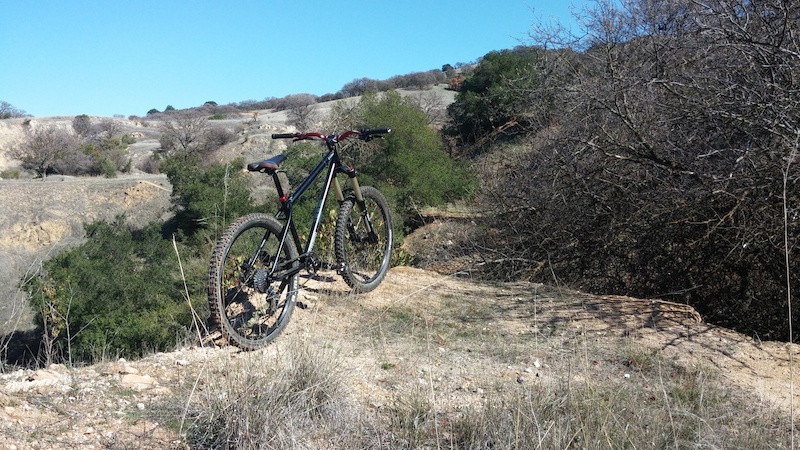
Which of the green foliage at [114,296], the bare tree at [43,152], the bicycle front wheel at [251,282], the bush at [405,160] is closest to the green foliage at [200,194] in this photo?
the green foliage at [114,296]

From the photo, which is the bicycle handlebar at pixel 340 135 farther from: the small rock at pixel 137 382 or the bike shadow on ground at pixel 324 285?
the small rock at pixel 137 382

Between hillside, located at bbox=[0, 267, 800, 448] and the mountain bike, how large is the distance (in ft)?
0.60

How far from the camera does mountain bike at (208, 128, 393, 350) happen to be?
385 cm

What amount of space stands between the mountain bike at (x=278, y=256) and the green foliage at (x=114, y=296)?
600 cm

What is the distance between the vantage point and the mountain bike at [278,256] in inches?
151

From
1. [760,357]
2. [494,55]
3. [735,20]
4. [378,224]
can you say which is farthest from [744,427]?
[494,55]

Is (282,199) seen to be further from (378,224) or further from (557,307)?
(557,307)

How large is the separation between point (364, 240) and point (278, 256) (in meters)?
1.47

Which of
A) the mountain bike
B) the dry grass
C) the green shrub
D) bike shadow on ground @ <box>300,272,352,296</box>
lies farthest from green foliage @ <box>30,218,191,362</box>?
the green shrub

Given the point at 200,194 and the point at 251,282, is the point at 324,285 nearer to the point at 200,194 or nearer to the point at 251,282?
the point at 251,282

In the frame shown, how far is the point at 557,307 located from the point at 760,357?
1599 mm

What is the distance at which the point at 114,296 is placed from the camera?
1411 cm

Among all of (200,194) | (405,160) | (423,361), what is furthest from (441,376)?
(405,160)

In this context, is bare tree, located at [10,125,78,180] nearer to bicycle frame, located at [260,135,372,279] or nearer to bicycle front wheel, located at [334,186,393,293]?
bicycle front wheel, located at [334,186,393,293]
